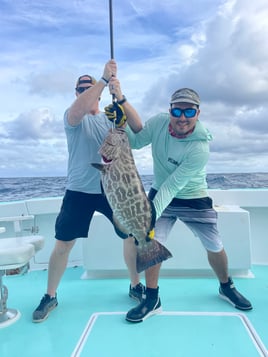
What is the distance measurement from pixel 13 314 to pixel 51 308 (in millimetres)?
315

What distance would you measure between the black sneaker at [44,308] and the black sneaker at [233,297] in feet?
4.99

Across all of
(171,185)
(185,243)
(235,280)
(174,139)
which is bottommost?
(235,280)

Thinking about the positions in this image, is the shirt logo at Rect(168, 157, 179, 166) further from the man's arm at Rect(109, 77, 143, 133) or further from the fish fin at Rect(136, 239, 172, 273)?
the fish fin at Rect(136, 239, 172, 273)

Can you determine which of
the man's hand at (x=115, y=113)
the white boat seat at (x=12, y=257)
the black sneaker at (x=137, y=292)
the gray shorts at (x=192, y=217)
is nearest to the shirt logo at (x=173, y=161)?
the gray shorts at (x=192, y=217)

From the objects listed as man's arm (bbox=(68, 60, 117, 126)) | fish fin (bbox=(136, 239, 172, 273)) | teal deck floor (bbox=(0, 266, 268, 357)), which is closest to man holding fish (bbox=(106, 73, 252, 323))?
teal deck floor (bbox=(0, 266, 268, 357))

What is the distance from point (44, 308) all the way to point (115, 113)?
1.75 metres

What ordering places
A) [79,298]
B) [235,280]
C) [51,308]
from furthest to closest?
[235,280]
[79,298]
[51,308]

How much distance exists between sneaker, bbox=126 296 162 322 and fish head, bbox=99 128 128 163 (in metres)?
1.39

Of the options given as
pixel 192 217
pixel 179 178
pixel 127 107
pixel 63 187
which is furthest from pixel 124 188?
pixel 63 187

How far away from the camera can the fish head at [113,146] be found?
193cm

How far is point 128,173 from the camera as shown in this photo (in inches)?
78.2

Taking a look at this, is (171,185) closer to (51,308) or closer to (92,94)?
(92,94)

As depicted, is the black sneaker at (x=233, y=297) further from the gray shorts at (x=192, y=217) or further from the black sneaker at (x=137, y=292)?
the black sneaker at (x=137, y=292)

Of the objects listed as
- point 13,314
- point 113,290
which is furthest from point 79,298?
point 13,314
